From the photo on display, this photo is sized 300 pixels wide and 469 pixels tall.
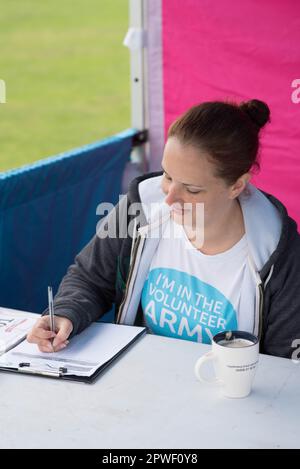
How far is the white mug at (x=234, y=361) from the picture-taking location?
4.33ft

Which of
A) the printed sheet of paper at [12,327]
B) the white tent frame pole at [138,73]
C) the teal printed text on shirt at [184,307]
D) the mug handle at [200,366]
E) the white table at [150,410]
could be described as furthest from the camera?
the white tent frame pole at [138,73]

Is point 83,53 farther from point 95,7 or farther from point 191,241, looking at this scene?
point 191,241

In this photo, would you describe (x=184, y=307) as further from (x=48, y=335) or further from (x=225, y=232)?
(x=48, y=335)

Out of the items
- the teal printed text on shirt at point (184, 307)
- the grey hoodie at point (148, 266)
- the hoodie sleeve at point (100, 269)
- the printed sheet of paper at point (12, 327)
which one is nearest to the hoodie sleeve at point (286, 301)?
the grey hoodie at point (148, 266)

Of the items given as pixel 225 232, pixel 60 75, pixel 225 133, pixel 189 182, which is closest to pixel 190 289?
pixel 225 232

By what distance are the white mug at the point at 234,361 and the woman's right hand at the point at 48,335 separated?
0.32 metres

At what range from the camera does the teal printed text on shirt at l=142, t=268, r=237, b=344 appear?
1.68 metres

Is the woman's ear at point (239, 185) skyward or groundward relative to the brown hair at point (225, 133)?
groundward

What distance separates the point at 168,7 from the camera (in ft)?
8.29

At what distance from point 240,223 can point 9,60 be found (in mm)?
8825

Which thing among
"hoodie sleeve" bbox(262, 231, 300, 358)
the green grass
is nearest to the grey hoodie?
"hoodie sleeve" bbox(262, 231, 300, 358)

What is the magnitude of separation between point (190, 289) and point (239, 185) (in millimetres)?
260

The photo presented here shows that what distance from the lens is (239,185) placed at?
5.48 feet

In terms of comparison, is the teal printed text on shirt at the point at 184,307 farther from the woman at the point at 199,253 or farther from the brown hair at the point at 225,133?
the brown hair at the point at 225,133
